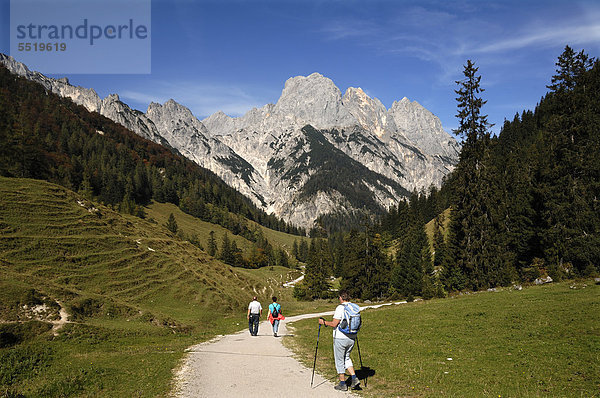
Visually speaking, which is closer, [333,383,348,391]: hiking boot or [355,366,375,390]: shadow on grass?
[333,383,348,391]: hiking boot

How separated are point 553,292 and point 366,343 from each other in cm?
1723

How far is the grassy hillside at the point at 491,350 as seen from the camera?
33.2 feet

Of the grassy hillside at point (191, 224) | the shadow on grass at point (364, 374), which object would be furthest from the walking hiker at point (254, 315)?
the grassy hillside at point (191, 224)

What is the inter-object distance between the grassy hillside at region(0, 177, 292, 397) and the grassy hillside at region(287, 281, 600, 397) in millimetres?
8549

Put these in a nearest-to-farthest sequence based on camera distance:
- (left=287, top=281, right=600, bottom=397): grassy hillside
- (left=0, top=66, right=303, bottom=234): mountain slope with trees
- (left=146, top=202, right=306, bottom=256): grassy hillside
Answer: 1. (left=287, top=281, right=600, bottom=397): grassy hillside
2. (left=0, top=66, right=303, bottom=234): mountain slope with trees
3. (left=146, top=202, right=306, bottom=256): grassy hillside

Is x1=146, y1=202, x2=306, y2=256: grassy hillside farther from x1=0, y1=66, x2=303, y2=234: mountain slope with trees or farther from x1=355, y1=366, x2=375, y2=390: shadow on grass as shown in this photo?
x1=355, y1=366, x2=375, y2=390: shadow on grass

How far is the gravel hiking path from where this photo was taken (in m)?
10.1

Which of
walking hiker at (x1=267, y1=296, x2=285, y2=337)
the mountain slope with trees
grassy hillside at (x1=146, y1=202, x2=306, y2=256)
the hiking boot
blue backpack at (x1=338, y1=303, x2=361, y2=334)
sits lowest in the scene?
walking hiker at (x1=267, y1=296, x2=285, y2=337)

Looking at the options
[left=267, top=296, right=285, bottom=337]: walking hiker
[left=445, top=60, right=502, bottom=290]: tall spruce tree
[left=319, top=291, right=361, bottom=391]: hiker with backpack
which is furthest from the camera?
[left=445, top=60, right=502, bottom=290]: tall spruce tree

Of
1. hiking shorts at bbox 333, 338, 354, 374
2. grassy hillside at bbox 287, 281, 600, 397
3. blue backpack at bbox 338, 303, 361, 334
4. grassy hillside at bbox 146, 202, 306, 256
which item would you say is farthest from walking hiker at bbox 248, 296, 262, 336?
grassy hillside at bbox 146, 202, 306, 256

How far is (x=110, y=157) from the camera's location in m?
192

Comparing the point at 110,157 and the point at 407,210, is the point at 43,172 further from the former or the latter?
the point at 407,210

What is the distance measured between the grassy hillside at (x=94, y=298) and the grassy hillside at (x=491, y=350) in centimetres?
855

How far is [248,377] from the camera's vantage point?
1198 cm
